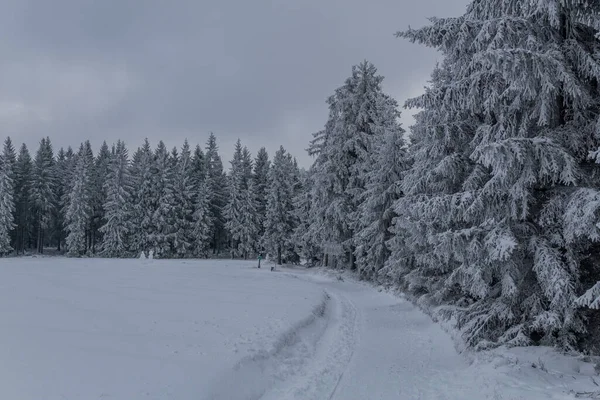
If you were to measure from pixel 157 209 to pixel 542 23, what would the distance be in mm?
49902

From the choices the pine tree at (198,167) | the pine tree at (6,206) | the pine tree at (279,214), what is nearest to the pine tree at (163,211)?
the pine tree at (198,167)

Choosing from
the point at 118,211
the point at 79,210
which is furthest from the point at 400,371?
the point at 79,210

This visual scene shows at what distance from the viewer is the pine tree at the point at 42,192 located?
57.8 m

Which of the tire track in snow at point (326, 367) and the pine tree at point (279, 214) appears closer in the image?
the tire track in snow at point (326, 367)

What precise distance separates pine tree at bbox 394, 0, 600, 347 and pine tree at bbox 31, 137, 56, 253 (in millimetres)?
61626

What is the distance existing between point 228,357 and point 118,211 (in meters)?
48.5

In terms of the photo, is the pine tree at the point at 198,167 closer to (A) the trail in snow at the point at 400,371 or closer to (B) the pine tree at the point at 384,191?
(B) the pine tree at the point at 384,191

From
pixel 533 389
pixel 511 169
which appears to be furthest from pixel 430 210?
pixel 533 389

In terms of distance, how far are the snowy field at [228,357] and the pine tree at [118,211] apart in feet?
128

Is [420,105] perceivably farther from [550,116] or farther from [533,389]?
[533,389]

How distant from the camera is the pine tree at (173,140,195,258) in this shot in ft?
176

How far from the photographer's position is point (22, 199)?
57.8 metres

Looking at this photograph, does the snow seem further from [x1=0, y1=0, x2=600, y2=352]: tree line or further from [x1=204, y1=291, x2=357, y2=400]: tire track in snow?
[x1=0, y1=0, x2=600, y2=352]: tree line

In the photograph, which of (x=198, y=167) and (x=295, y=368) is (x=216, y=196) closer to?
(x=198, y=167)
